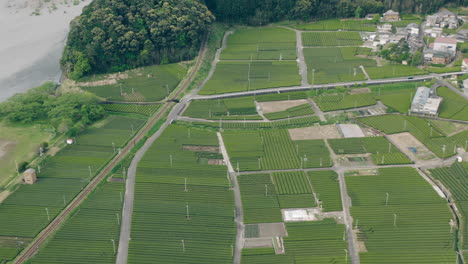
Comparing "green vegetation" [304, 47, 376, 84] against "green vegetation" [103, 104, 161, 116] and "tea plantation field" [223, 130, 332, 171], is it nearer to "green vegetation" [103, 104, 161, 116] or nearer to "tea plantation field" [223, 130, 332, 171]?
"tea plantation field" [223, 130, 332, 171]

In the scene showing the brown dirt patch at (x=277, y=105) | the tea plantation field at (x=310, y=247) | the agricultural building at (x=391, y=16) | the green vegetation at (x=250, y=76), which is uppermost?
the agricultural building at (x=391, y=16)

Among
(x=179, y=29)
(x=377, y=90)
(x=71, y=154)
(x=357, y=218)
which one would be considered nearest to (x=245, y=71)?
(x=179, y=29)

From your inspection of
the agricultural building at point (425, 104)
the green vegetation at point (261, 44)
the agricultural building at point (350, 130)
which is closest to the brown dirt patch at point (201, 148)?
the agricultural building at point (350, 130)

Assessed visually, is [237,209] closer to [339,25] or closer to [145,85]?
[145,85]

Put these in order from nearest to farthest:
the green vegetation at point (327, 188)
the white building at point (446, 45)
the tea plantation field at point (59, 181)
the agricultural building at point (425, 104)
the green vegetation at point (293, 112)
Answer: the tea plantation field at point (59, 181)
the green vegetation at point (327, 188)
the agricultural building at point (425, 104)
the green vegetation at point (293, 112)
the white building at point (446, 45)

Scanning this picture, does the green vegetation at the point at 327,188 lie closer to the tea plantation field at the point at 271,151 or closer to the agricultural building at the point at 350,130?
the tea plantation field at the point at 271,151

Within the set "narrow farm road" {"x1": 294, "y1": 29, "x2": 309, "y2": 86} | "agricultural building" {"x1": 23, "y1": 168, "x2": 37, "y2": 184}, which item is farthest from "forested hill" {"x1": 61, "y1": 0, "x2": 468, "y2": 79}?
"agricultural building" {"x1": 23, "y1": 168, "x2": 37, "y2": 184}
